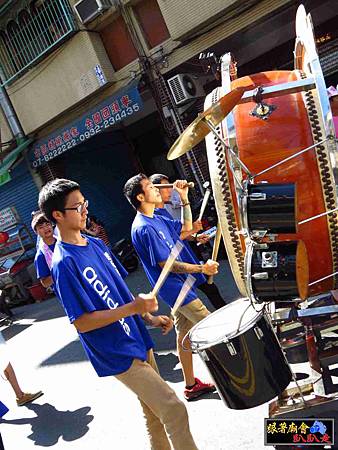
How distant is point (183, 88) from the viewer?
8609 millimetres

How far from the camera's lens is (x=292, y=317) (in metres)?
2.59

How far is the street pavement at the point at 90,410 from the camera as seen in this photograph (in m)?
3.14

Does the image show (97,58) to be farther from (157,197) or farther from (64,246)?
(64,246)

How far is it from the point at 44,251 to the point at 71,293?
2.60m

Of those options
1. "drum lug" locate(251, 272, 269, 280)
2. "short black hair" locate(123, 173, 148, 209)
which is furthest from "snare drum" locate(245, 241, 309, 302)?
"short black hair" locate(123, 173, 148, 209)

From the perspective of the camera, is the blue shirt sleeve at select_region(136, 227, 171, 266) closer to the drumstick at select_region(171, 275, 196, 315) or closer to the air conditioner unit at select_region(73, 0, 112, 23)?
the drumstick at select_region(171, 275, 196, 315)

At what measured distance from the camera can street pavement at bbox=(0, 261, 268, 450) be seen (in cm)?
314

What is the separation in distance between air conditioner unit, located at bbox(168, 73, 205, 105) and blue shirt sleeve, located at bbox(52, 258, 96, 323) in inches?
272

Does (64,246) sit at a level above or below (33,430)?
above

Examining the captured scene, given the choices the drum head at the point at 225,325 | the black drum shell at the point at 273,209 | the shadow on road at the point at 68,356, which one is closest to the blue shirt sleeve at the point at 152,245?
the drum head at the point at 225,325

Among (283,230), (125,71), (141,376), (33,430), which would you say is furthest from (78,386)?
(125,71)

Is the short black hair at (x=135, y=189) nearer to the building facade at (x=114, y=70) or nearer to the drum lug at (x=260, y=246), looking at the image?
the drum lug at (x=260, y=246)

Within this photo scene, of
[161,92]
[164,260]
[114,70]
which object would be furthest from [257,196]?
[114,70]

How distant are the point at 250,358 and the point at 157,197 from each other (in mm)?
1628
